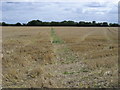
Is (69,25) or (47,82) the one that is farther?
(69,25)

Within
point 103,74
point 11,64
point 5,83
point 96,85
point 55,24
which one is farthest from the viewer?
point 55,24

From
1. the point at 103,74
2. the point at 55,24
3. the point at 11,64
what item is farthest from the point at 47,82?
the point at 55,24

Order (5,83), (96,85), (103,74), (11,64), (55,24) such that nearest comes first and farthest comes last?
(96,85) → (5,83) → (103,74) → (11,64) → (55,24)

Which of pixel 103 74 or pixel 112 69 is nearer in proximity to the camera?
pixel 103 74

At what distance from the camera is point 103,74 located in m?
11.6

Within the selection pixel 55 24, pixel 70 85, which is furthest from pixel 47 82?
pixel 55 24

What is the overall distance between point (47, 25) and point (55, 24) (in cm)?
437

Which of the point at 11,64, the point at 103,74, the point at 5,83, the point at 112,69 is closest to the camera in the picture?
the point at 5,83

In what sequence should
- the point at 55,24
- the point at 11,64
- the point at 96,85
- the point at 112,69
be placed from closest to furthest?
1. the point at 96,85
2. the point at 112,69
3. the point at 11,64
4. the point at 55,24

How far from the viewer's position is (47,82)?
10148 millimetres

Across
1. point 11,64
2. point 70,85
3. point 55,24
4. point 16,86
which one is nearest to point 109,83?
point 70,85

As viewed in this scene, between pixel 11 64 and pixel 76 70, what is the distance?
3.63m

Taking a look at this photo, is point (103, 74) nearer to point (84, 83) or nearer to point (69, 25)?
point (84, 83)

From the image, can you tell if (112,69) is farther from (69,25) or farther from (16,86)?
(69,25)
